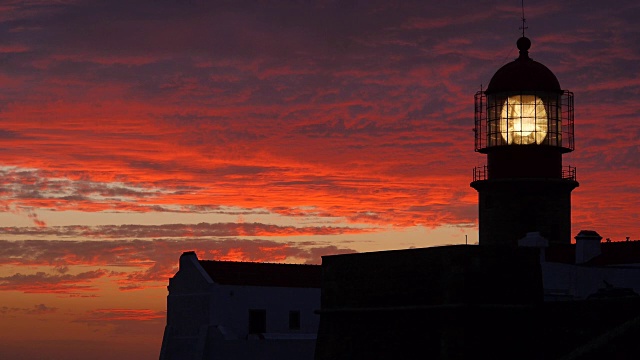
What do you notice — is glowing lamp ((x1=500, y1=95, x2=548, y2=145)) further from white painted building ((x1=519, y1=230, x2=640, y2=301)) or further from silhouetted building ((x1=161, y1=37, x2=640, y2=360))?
white painted building ((x1=519, y1=230, x2=640, y2=301))

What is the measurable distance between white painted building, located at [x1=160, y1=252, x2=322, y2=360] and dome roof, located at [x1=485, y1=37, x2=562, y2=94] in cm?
1310

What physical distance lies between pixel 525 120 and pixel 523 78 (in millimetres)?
1692

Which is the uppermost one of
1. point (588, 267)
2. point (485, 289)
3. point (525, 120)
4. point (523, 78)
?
point (523, 78)

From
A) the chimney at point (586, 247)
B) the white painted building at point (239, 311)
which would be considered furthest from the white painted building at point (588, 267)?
the white painted building at point (239, 311)

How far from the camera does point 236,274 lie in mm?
49156

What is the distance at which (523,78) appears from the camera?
43938 mm

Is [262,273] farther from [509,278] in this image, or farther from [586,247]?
[509,278]

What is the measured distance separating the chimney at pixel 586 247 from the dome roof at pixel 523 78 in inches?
239

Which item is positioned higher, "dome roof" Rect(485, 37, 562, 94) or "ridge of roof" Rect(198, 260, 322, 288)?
"dome roof" Rect(485, 37, 562, 94)

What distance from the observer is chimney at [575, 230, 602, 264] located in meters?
42.4

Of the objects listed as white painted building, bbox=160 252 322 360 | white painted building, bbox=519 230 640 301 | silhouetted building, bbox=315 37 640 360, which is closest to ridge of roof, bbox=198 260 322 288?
white painted building, bbox=160 252 322 360

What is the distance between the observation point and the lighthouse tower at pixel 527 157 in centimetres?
4384

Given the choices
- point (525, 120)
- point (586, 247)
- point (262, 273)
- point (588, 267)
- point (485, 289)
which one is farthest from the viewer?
point (262, 273)

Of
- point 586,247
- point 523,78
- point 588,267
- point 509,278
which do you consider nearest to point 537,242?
point 586,247
